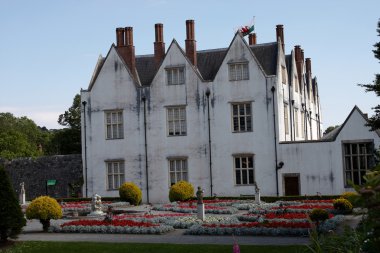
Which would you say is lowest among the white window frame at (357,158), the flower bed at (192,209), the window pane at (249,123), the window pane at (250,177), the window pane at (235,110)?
the flower bed at (192,209)

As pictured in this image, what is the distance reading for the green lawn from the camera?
16891 millimetres

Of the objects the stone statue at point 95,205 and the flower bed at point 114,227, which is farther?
the stone statue at point 95,205

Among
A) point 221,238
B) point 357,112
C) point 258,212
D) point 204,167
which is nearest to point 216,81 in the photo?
point 204,167

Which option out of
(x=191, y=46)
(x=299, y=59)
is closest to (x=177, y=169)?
(x=191, y=46)

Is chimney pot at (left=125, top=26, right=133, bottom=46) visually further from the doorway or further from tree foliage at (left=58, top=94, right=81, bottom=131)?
tree foliage at (left=58, top=94, right=81, bottom=131)

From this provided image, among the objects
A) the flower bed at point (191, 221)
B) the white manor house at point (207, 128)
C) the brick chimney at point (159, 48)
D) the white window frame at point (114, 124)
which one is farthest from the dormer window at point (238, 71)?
the flower bed at point (191, 221)

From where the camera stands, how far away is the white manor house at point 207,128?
38.3 meters

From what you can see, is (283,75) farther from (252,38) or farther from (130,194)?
(130,194)

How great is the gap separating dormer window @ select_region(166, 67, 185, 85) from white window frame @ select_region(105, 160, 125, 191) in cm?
686

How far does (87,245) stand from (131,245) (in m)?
1.42

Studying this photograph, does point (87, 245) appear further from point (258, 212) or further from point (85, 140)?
point (85, 140)

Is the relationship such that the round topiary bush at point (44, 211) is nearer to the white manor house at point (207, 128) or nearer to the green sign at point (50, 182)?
the white manor house at point (207, 128)

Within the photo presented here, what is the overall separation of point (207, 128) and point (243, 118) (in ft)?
8.58

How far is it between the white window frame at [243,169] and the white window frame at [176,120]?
4.38m
